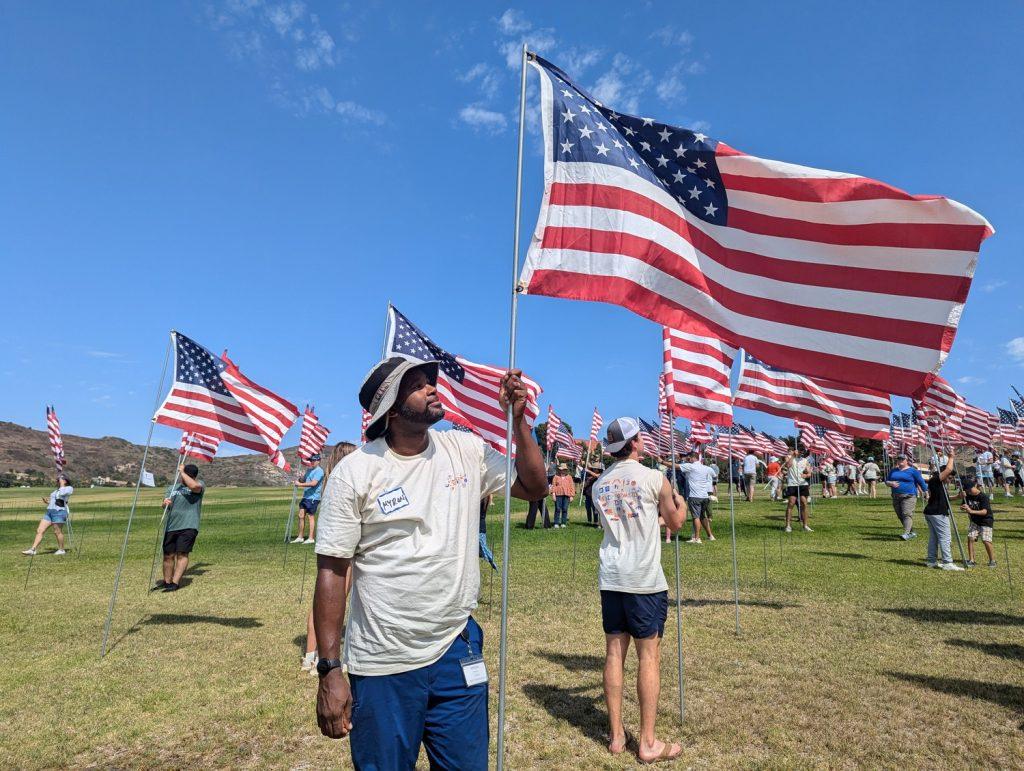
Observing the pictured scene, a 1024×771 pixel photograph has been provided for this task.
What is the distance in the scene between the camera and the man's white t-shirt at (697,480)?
1748 cm

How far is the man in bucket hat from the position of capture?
2754mm

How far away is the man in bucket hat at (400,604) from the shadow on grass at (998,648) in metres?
7.00

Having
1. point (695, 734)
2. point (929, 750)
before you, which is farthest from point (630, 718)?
point (929, 750)

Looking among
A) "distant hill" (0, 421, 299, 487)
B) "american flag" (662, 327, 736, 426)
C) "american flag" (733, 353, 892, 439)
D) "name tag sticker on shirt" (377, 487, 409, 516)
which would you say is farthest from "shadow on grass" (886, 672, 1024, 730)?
"distant hill" (0, 421, 299, 487)

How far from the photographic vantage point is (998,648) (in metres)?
7.32

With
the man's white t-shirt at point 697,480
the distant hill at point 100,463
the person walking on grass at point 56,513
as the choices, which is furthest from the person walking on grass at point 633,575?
the distant hill at point 100,463

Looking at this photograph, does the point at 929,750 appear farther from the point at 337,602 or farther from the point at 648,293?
the point at 337,602

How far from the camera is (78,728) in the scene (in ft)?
18.2

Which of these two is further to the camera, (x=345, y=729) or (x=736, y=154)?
(x=736, y=154)

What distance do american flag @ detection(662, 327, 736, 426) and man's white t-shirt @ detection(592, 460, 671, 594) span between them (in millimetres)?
3722

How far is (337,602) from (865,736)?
4567 mm

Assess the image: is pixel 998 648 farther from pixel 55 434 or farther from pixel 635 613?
pixel 55 434

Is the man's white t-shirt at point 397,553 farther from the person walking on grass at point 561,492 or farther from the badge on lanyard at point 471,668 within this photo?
the person walking on grass at point 561,492

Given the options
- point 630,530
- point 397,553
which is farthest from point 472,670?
point 630,530
